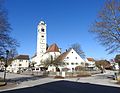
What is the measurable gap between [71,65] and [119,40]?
53301 mm

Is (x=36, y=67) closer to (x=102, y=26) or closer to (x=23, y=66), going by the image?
(x=23, y=66)

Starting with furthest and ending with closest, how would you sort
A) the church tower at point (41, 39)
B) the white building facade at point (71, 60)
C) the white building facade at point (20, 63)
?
the white building facade at point (20, 63) → the church tower at point (41, 39) → the white building facade at point (71, 60)

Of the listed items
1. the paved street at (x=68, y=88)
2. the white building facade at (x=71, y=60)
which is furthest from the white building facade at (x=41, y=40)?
the paved street at (x=68, y=88)

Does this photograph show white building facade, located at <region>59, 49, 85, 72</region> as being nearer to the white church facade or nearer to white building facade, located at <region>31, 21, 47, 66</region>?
the white church facade

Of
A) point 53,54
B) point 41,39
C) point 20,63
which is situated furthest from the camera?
point 20,63

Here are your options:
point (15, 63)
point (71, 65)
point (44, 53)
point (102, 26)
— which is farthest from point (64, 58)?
point (15, 63)

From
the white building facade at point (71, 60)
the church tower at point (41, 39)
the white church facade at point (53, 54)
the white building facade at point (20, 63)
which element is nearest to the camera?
the white building facade at point (71, 60)

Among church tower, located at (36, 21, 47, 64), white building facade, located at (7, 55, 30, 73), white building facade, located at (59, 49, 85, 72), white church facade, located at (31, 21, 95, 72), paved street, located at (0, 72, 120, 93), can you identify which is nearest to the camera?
paved street, located at (0, 72, 120, 93)

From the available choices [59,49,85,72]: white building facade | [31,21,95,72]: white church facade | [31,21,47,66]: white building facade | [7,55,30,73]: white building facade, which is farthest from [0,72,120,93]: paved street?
[7,55,30,73]: white building facade

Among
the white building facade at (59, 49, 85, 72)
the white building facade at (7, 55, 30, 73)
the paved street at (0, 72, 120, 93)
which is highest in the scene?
the white building facade at (7, 55, 30, 73)

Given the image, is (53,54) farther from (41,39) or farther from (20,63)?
(20,63)

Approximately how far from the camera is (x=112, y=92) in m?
18.8

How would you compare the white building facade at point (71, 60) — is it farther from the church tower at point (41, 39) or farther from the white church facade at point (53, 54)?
the church tower at point (41, 39)

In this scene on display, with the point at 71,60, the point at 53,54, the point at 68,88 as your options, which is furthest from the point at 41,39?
the point at 68,88
